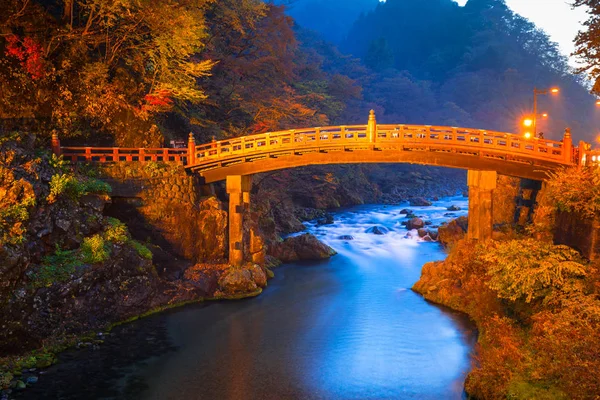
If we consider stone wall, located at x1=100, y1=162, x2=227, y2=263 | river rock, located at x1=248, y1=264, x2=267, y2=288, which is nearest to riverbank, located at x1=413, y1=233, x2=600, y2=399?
river rock, located at x1=248, y1=264, x2=267, y2=288

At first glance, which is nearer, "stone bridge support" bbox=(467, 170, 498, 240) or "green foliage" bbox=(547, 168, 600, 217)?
"green foliage" bbox=(547, 168, 600, 217)

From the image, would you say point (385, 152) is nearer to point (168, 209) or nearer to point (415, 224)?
point (168, 209)

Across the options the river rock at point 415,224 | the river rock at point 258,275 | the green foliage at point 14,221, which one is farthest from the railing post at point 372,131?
the river rock at point 415,224

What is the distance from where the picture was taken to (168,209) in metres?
22.0

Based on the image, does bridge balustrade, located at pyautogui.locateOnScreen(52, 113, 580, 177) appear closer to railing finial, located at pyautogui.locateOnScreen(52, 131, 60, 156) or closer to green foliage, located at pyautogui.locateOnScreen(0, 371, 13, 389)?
railing finial, located at pyautogui.locateOnScreen(52, 131, 60, 156)

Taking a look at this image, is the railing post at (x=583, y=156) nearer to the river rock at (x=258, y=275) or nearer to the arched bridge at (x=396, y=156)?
the arched bridge at (x=396, y=156)

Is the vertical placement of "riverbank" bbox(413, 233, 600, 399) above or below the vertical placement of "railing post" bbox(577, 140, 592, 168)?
below

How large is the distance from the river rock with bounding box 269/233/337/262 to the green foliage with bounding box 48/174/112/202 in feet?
37.4

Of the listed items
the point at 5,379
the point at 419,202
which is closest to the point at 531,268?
the point at 5,379

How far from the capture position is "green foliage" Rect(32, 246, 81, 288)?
625 inches

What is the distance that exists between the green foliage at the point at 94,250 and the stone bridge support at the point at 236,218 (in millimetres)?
6046

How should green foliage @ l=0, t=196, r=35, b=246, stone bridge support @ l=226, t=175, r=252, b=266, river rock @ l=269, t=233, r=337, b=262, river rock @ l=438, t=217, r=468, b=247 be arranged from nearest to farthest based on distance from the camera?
green foliage @ l=0, t=196, r=35, b=246 < stone bridge support @ l=226, t=175, r=252, b=266 < river rock @ l=269, t=233, r=337, b=262 < river rock @ l=438, t=217, r=468, b=247

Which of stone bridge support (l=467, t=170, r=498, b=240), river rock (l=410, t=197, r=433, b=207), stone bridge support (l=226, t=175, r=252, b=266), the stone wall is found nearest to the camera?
stone bridge support (l=467, t=170, r=498, b=240)

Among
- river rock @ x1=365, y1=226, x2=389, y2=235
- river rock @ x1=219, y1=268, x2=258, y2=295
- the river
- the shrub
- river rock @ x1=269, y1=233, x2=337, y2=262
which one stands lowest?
the river
